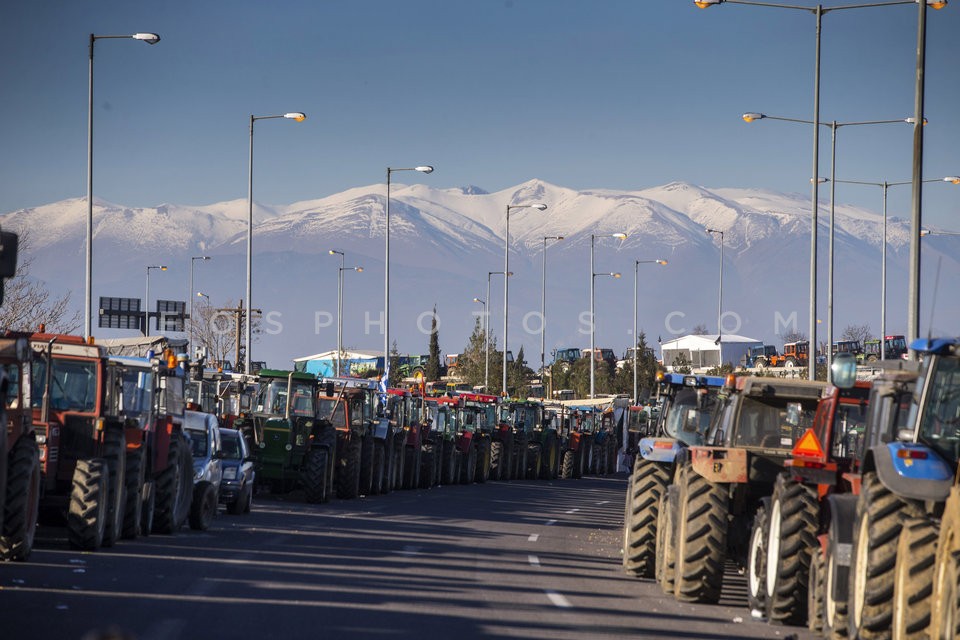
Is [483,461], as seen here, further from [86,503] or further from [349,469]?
[86,503]

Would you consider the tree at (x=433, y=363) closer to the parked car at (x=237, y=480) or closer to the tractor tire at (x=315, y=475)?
the tractor tire at (x=315, y=475)

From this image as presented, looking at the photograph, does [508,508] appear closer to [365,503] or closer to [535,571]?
[365,503]

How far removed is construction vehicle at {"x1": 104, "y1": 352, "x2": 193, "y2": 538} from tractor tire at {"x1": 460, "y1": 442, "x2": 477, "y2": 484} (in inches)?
1024

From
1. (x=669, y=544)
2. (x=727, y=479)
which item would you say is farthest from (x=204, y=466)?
(x=727, y=479)

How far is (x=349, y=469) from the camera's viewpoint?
35.8 m

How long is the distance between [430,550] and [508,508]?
47.2ft

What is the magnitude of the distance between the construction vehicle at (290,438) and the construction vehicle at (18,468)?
53.3 feet

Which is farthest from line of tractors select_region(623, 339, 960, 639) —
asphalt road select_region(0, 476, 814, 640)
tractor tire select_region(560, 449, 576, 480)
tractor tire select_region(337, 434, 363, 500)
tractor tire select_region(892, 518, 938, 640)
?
tractor tire select_region(560, 449, 576, 480)

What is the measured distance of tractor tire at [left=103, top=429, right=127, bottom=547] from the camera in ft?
64.0

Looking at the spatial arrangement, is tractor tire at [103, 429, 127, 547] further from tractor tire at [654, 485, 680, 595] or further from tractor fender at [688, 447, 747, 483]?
tractor fender at [688, 447, 747, 483]

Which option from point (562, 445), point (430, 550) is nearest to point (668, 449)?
point (430, 550)

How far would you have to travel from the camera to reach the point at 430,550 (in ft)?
71.3

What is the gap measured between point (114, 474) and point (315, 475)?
13.9m

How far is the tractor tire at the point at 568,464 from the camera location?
63.0 m
